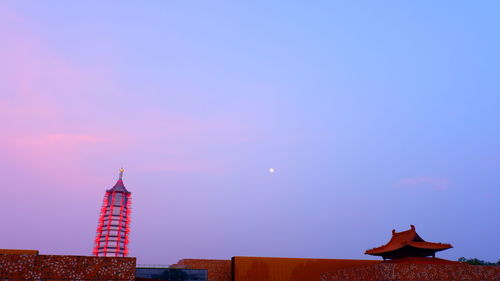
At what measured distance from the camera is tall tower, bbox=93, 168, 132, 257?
191ft

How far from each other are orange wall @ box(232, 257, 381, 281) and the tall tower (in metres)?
38.2

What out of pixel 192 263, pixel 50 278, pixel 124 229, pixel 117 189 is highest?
pixel 117 189

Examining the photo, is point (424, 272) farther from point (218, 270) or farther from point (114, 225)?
point (114, 225)

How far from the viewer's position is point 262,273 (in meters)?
24.3

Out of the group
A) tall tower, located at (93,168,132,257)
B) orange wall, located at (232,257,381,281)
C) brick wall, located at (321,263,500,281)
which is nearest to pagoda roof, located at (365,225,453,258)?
orange wall, located at (232,257,381,281)

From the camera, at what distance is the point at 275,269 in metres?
24.7

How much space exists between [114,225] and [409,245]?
48244 millimetres

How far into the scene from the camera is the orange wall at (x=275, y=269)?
24.3 m

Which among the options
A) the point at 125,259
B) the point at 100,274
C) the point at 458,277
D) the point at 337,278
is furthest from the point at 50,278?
the point at 458,277

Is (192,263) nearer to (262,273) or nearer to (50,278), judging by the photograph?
(262,273)

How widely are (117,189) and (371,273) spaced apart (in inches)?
2128

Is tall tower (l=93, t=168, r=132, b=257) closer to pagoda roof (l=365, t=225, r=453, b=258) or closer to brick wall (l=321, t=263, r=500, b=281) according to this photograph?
pagoda roof (l=365, t=225, r=453, b=258)

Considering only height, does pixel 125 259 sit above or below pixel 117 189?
below

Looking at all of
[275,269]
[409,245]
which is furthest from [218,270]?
[409,245]
